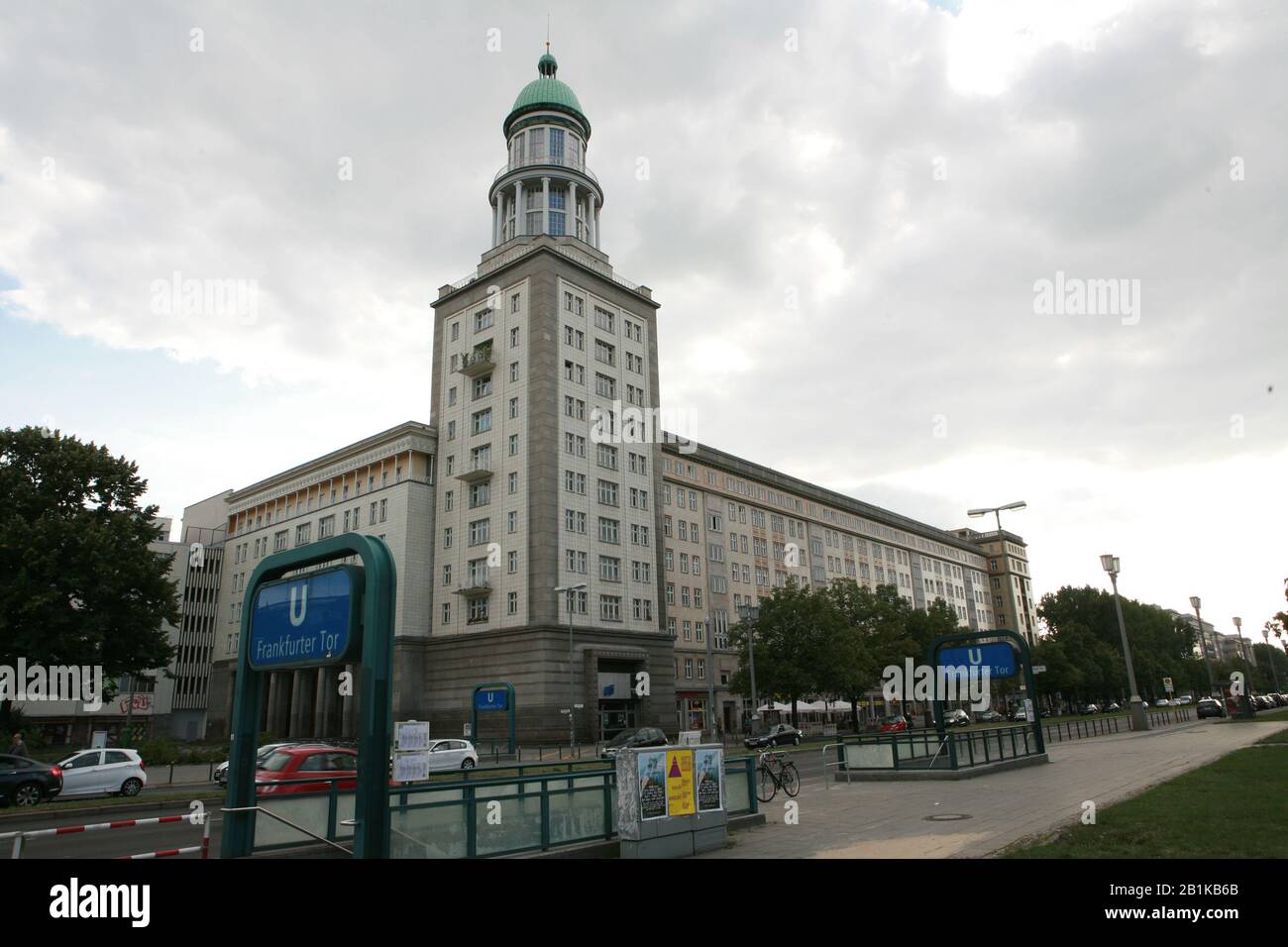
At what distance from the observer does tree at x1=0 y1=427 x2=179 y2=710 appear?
124 ft

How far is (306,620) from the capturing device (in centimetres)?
962

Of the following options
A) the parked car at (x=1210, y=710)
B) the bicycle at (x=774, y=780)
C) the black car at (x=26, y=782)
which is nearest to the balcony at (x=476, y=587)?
the black car at (x=26, y=782)

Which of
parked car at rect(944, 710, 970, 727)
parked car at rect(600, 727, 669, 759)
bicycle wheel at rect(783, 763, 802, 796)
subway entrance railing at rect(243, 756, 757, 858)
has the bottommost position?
parked car at rect(944, 710, 970, 727)

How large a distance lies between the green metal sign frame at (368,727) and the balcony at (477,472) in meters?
47.0

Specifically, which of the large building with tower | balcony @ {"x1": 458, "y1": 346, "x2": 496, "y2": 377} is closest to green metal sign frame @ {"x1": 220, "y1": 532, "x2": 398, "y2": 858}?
the large building with tower

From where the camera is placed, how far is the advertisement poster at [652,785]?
11113 mm

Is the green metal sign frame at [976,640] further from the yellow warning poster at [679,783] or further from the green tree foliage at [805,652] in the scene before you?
the green tree foliage at [805,652]

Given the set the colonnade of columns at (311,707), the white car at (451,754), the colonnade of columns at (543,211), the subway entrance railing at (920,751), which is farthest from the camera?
the colonnade of columns at (543,211)

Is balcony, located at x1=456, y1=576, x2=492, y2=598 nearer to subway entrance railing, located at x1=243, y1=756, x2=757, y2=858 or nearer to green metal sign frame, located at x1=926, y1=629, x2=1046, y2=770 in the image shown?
green metal sign frame, located at x1=926, y1=629, x2=1046, y2=770

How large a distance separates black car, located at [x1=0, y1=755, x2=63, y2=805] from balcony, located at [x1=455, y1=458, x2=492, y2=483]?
35285 mm

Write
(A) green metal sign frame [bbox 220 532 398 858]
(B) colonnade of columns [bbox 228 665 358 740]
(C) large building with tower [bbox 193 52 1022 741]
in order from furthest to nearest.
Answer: (B) colonnade of columns [bbox 228 665 358 740] < (C) large building with tower [bbox 193 52 1022 741] < (A) green metal sign frame [bbox 220 532 398 858]

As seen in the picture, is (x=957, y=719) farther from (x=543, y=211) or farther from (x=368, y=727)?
(x=368, y=727)

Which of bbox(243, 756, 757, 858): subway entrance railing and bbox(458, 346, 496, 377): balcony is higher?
bbox(458, 346, 496, 377): balcony
